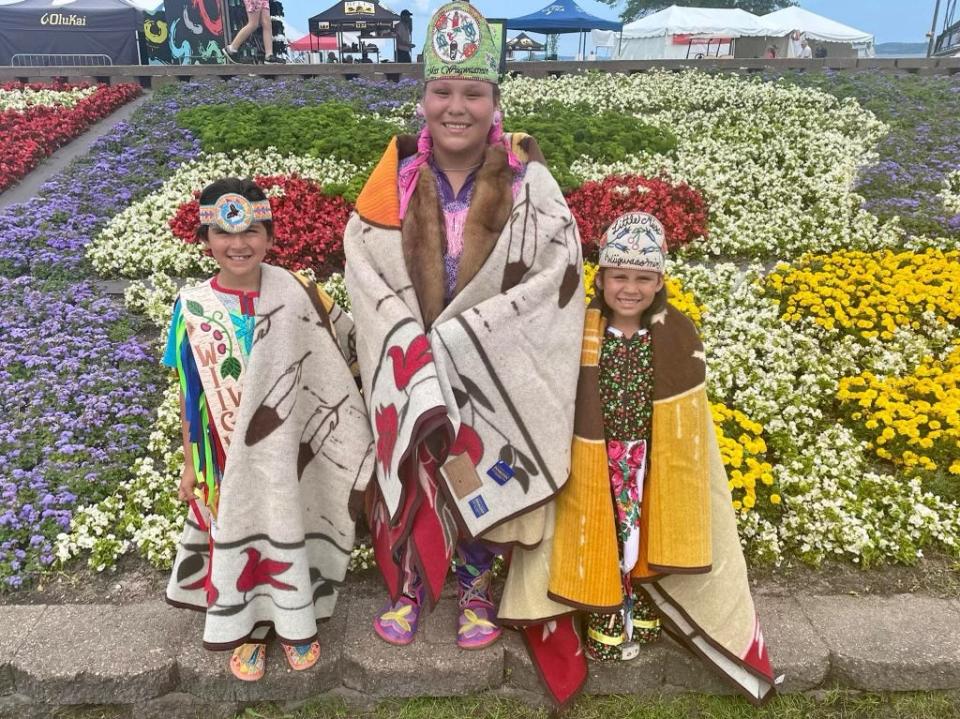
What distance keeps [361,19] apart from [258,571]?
1676 cm

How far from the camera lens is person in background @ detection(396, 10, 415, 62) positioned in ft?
52.3

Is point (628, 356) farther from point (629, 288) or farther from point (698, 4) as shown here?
point (698, 4)

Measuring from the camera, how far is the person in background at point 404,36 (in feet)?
52.3

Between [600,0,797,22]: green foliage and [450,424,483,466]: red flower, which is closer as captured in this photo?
[450,424,483,466]: red flower

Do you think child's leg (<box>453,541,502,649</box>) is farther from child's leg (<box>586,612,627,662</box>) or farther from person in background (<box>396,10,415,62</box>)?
person in background (<box>396,10,415,62</box>)

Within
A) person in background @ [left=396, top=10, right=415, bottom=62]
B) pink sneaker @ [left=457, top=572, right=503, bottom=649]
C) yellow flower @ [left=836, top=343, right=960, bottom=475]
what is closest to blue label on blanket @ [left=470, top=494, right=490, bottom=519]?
pink sneaker @ [left=457, top=572, right=503, bottom=649]

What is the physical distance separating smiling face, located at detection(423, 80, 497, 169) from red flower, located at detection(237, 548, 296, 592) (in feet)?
4.81

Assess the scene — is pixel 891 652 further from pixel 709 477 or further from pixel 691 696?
pixel 709 477

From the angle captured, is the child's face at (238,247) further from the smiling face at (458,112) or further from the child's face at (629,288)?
the child's face at (629,288)

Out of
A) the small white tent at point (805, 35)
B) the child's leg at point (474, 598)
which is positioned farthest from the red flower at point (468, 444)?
the small white tent at point (805, 35)

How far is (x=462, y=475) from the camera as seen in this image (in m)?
2.21

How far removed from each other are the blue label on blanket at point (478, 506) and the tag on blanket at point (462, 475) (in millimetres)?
29

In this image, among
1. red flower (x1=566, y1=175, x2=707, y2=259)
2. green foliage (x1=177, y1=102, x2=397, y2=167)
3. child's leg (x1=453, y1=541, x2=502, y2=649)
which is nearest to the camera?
child's leg (x1=453, y1=541, x2=502, y2=649)

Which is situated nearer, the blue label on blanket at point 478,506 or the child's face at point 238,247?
the child's face at point 238,247
